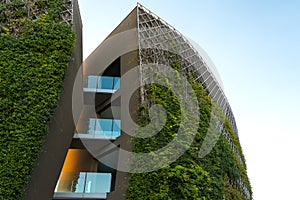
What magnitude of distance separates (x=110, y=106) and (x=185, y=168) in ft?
15.5

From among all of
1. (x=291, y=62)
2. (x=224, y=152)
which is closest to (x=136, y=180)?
(x=224, y=152)

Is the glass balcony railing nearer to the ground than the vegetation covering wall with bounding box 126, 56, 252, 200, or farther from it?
farther from it

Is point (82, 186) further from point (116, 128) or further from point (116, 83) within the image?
point (116, 83)

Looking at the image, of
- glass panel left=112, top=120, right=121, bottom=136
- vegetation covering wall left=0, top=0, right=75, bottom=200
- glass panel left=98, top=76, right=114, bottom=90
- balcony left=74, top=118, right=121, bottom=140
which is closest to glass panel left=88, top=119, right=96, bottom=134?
balcony left=74, top=118, right=121, bottom=140

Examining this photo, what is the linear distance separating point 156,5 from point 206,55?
3.38 m

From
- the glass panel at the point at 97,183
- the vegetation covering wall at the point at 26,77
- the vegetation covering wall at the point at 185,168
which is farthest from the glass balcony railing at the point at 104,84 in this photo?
the glass panel at the point at 97,183

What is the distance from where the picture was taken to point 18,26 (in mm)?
8547

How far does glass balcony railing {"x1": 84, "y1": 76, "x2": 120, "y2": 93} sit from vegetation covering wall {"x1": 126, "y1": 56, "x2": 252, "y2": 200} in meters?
2.28

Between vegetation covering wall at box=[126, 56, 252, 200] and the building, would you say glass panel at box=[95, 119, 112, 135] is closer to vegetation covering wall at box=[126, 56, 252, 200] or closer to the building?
the building

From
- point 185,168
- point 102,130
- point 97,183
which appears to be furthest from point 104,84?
point 185,168

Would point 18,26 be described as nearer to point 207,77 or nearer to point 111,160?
point 111,160

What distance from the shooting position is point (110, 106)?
11.6 m

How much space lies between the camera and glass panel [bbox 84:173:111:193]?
906cm

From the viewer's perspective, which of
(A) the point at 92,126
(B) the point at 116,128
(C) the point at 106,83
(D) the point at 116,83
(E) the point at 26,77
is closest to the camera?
(E) the point at 26,77
